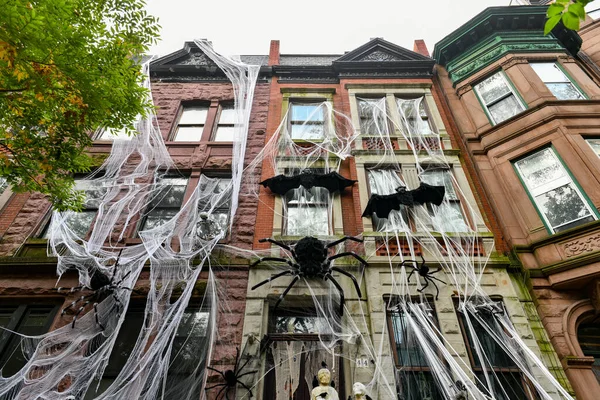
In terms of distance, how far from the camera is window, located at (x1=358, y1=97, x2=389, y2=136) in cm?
1077

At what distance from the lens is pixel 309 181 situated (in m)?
9.18

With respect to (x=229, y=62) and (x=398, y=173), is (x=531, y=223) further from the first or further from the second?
(x=229, y=62)

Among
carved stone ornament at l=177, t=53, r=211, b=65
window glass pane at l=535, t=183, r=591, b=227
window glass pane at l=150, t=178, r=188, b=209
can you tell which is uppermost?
carved stone ornament at l=177, t=53, r=211, b=65

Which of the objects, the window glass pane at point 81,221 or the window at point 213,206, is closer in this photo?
the window at point 213,206

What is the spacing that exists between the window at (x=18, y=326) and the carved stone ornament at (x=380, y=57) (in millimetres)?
13436

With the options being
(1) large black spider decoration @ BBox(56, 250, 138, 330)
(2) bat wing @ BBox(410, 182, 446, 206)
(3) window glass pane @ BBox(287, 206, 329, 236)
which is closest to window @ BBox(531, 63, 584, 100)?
(2) bat wing @ BBox(410, 182, 446, 206)

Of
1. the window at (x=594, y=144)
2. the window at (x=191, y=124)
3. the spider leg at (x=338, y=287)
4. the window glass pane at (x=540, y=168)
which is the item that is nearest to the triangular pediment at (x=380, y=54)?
the window at (x=191, y=124)

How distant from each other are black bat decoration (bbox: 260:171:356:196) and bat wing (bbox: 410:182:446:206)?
71.8 inches

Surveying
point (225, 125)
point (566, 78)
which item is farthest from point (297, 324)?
point (566, 78)

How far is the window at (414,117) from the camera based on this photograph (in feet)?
35.3

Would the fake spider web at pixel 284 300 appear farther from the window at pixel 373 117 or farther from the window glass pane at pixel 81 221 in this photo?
the window at pixel 373 117

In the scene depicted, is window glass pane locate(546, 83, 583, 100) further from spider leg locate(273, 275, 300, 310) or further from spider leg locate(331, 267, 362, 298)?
spider leg locate(273, 275, 300, 310)

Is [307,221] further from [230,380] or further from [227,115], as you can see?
[227,115]

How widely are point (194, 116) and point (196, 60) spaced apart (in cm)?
317
